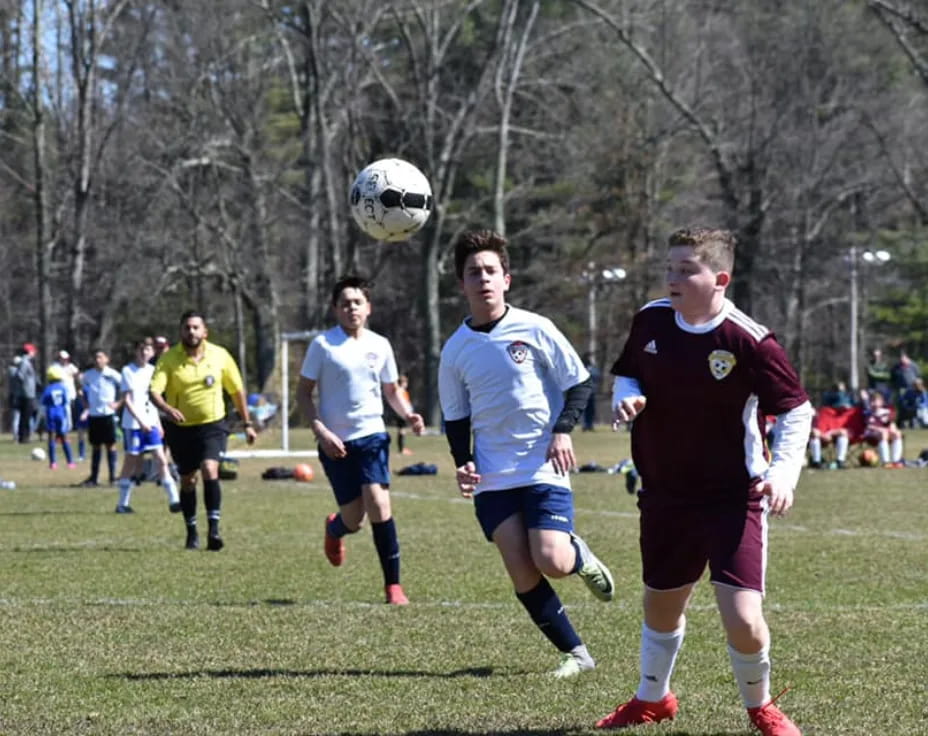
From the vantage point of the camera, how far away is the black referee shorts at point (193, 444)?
41.0 feet

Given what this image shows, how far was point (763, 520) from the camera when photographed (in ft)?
18.6

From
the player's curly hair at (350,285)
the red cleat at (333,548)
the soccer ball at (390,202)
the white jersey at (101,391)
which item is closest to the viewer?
→ the player's curly hair at (350,285)

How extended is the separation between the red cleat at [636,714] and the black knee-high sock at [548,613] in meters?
1.06

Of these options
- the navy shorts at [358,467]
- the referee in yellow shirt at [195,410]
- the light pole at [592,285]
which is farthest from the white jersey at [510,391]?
the light pole at [592,285]

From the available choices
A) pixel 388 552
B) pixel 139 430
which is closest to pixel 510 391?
pixel 388 552

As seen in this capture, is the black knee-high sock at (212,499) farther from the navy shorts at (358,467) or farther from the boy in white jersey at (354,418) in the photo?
the navy shorts at (358,467)

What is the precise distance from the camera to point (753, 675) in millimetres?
5633

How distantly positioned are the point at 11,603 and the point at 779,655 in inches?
189

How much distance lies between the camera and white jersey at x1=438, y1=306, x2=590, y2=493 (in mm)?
6992

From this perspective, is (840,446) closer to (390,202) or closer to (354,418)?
(390,202)

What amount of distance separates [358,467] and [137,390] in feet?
28.3

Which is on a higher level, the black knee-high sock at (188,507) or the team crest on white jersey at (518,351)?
the team crest on white jersey at (518,351)

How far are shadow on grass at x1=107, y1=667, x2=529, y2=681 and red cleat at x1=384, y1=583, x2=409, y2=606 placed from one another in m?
2.22

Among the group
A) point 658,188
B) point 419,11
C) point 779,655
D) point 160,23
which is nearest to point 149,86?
point 160,23
